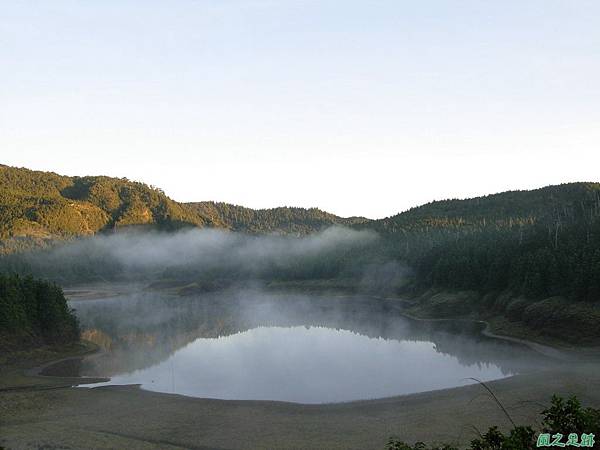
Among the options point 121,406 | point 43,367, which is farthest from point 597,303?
point 43,367

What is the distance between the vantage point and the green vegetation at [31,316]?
8269 cm

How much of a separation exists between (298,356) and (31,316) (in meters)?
45.1

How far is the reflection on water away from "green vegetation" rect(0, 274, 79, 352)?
8.82 metres

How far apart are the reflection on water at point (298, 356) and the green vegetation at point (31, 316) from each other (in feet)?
28.9

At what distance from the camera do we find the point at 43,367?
78062 mm

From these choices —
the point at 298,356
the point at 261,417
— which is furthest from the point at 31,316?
the point at 261,417

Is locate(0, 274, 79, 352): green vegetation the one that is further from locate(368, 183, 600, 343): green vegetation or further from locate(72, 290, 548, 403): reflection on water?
locate(368, 183, 600, 343): green vegetation

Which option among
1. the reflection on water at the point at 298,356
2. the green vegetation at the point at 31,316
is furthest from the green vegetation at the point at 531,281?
the green vegetation at the point at 31,316

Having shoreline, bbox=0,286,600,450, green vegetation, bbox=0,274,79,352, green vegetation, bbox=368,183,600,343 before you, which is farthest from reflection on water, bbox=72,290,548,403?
green vegetation, bbox=368,183,600,343

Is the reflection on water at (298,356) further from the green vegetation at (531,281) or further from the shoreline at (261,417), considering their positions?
the green vegetation at (531,281)

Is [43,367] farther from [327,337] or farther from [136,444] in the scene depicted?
[327,337]

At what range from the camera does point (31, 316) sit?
88250mm

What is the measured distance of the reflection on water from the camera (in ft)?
213

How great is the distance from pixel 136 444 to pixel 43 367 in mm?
42557
